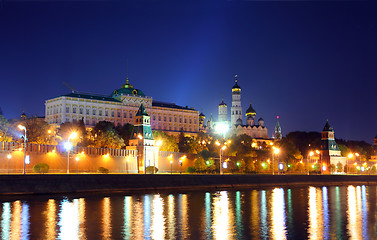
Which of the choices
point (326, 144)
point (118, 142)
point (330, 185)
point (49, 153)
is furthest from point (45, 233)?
point (326, 144)

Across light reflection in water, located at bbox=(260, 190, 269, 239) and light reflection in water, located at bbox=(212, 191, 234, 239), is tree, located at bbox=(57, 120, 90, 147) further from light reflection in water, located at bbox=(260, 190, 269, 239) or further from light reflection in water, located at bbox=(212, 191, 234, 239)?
light reflection in water, located at bbox=(212, 191, 234, 239)

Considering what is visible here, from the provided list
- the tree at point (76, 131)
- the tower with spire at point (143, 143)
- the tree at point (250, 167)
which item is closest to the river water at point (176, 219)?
the tower with spire at point (143, 143)

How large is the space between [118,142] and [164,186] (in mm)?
49417

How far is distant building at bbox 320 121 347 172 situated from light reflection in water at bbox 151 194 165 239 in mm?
98297

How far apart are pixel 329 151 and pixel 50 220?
113 meters

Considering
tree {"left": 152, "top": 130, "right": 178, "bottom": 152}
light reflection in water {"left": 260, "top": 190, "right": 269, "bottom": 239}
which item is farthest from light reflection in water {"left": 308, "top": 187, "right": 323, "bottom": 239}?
tree {"left": 152, "top": 130, "right": 178, "bottom": 152}

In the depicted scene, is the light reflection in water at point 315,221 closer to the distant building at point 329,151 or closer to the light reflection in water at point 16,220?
the light reflection in water at point 16,220

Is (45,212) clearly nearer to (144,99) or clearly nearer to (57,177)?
(57,177)

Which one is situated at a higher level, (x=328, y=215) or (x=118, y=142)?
(x=118, y=142)

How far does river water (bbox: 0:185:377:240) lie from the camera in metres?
25.7

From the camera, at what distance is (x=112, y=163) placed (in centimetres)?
8562

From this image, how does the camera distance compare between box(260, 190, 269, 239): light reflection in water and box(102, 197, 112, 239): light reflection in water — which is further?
box(260, 190, 269, 239): light reflection in water

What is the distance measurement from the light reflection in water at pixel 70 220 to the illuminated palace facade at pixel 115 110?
126 m

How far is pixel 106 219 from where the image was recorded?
3100cm
